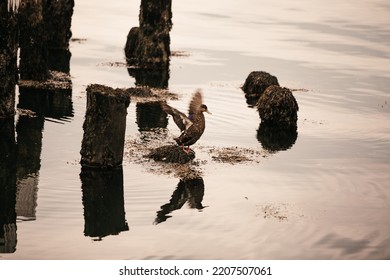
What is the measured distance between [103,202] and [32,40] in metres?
9.98

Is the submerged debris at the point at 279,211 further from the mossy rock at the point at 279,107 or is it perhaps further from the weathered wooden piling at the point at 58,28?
the weathered wooden piling at the point at 58,28

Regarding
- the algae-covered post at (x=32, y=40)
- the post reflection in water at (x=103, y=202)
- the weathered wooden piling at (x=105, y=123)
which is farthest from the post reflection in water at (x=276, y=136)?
the algae-covered post at (x=32, y=40)

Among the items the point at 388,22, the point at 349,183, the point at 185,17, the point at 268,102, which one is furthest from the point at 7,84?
the point at 388,22

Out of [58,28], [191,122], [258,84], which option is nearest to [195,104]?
[191,122]

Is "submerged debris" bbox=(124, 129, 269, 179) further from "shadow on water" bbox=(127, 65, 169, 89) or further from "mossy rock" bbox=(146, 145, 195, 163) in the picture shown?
"shadow on water" bbox=(127, 65, 169, 89)

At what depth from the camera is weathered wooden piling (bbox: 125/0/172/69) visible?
27922 millimetres

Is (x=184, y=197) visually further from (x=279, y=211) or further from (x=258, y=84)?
(x=258, y=84)

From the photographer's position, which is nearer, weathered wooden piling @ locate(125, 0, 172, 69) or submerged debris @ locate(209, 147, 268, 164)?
submerged debris @ locate(209, 147, 268, 164)

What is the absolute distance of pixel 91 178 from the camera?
1619cm

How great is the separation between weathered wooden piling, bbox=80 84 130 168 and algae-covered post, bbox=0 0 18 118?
3.72 metres

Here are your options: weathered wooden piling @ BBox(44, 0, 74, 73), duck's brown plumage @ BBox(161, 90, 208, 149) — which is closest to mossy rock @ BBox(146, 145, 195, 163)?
duck's brown plumage @ BBox(161, 90, 208, 149)

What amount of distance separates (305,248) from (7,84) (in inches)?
351

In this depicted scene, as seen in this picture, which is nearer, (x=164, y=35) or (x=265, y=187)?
(x=265, y=187)
